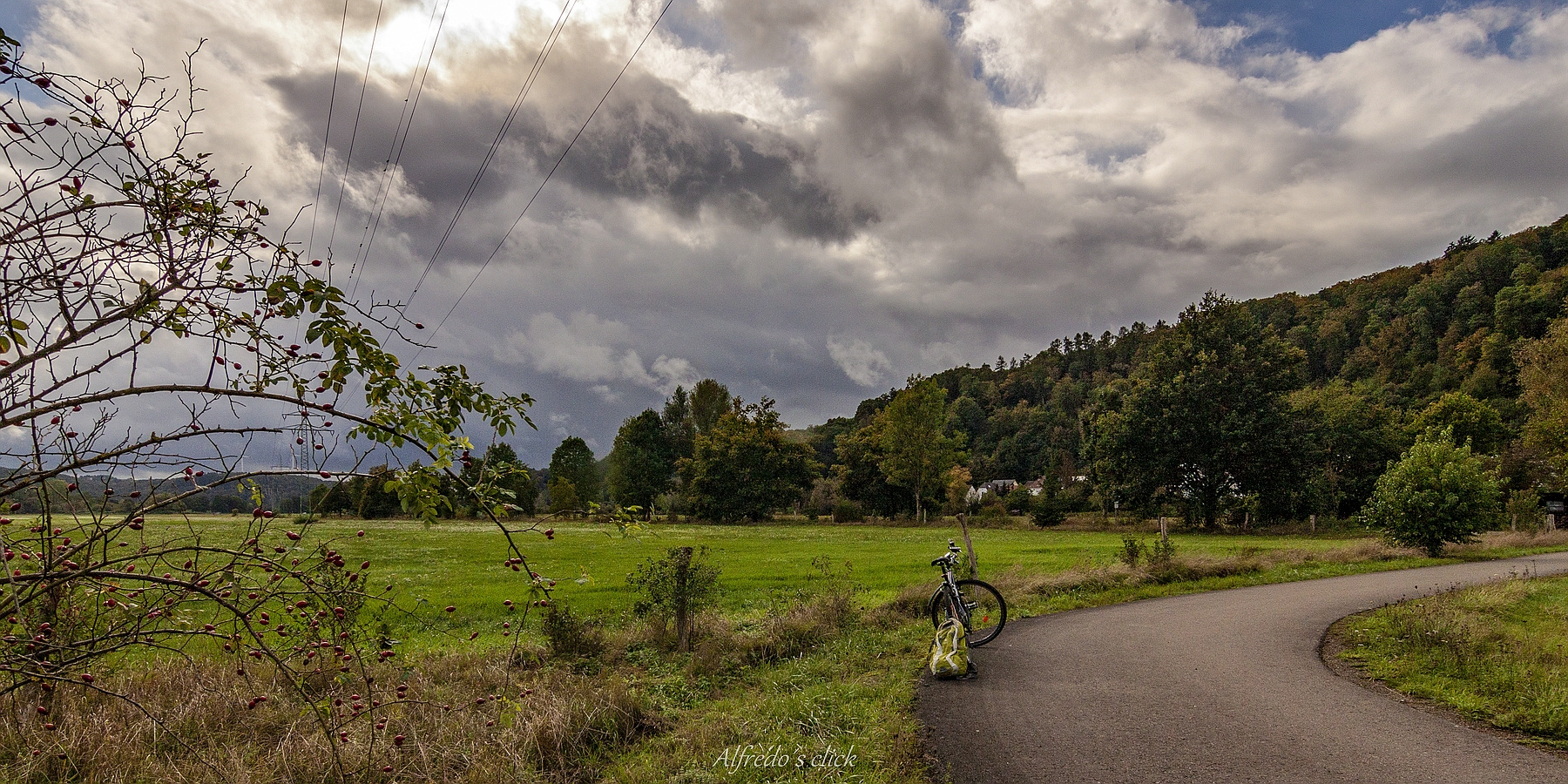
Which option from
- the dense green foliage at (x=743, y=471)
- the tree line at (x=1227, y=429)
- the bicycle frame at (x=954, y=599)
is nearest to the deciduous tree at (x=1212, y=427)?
the tree line at (x=1227, y=429)

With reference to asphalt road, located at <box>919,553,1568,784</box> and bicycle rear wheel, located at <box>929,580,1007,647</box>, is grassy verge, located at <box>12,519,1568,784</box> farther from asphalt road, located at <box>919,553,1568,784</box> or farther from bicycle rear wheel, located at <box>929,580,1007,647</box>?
asphalt road, located at <box>919,553,1568,784</box>

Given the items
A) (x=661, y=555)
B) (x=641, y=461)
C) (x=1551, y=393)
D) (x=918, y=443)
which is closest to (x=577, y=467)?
(x=641, y=461)

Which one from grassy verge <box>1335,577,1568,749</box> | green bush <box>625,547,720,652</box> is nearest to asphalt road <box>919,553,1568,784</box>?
grassy verge <box>1335,577,1568,749</box>

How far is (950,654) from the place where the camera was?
368 inches

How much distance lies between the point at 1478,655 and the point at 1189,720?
A: 5.38m

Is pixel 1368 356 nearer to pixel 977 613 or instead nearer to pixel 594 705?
pixel 977 613

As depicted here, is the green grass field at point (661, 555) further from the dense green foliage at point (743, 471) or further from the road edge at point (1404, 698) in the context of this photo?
the dense green foliage at point (743, 471)

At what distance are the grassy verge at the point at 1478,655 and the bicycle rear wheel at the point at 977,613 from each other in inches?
191

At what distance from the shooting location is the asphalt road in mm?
6164

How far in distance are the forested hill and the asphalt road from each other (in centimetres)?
4659

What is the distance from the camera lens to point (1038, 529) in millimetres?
52375

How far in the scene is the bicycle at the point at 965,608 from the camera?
10.3 meters

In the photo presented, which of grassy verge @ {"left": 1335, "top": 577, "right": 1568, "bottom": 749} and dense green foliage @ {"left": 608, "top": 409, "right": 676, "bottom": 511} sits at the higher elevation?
dense green foliage @ {"left": 608, "top": 409, "right": 676, "bottom": 511}

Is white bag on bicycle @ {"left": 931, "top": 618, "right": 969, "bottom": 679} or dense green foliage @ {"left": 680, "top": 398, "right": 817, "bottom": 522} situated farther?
dense green foliage @ {"left": 680, "top": 398, "right": 817, "bottom": 522}
